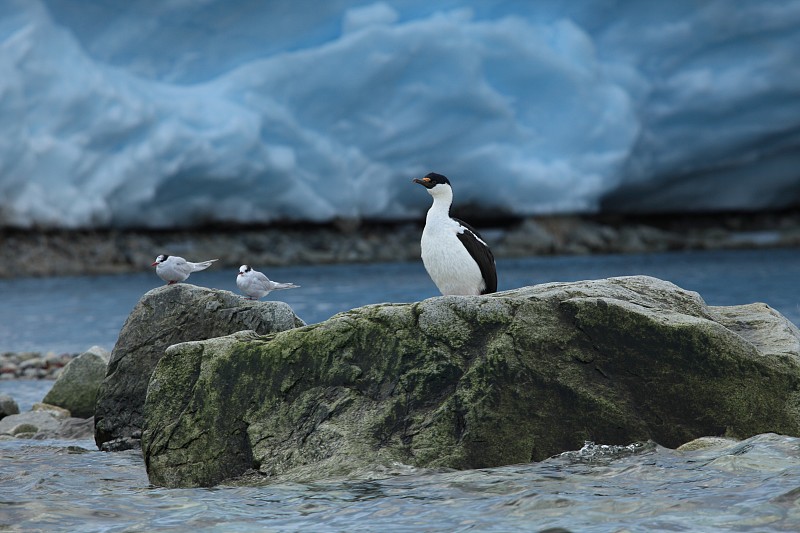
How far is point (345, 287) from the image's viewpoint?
4328 centimetres

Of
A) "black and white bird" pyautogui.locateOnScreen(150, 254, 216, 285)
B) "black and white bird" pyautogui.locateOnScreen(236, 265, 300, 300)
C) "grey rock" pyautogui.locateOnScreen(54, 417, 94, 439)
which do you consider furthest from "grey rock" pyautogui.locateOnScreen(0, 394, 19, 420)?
"black and white bird" pyautogui.locateOnScreen(236, 265, 300, 300)

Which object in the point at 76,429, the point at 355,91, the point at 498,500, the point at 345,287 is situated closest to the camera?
the point at 498,500

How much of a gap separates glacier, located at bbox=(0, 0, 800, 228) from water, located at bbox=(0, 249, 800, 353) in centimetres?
521

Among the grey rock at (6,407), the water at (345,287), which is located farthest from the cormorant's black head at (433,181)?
the water at (345,287)

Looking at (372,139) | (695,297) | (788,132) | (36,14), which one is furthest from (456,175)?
(695,297)

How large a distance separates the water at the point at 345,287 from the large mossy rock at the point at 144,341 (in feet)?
43.4

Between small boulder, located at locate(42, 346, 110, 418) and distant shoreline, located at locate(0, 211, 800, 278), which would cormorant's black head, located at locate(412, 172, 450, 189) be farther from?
distant shoreline, located at locate(0, 211, 800, 278)

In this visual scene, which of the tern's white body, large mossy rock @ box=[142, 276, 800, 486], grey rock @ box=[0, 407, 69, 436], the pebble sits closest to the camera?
large mossy rock @ box=[142, 276, 800, 486]

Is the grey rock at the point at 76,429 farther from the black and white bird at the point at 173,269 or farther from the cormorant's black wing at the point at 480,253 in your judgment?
the cormorant's black wing at the point at 480,253

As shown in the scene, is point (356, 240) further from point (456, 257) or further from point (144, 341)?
point (456, 257)

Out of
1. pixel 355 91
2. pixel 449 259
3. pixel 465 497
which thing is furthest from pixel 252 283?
pixel 355 91

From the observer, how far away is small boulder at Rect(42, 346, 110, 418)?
37.3ft

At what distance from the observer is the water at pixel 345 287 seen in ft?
89.0

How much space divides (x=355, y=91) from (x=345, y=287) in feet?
38.4
